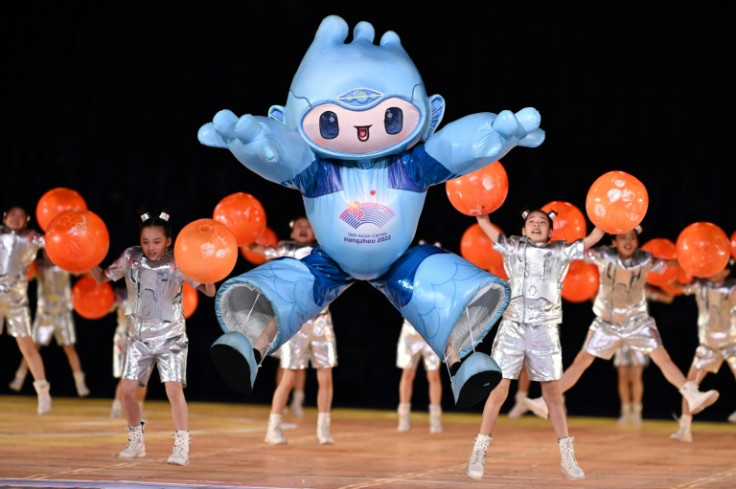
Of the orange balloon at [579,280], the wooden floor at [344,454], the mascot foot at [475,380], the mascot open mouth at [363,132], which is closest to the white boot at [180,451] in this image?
the wooden floor at [344,454]

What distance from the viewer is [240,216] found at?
555 centimetres

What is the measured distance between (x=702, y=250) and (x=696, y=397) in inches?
Result: 33.8

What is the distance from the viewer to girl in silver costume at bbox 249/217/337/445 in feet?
19.9

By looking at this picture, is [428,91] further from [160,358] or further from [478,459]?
[478,459]

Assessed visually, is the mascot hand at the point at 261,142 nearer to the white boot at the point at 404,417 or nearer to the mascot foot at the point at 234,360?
the mascot foot at the point at 234,360

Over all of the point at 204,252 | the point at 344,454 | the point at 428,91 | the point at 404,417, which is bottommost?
the point at 344,454

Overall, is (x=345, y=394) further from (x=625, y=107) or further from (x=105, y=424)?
(x=625, y=107)

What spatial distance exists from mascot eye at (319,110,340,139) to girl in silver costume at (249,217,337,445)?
2.36 metres

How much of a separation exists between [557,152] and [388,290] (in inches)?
166

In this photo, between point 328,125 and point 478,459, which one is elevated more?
point 328,125

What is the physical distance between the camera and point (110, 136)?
870cm

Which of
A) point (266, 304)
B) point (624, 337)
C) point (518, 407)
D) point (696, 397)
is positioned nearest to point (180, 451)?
point (266, 304)

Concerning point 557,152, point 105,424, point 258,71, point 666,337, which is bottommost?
point 105,424

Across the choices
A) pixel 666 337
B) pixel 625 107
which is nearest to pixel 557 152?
pixel 625 107
